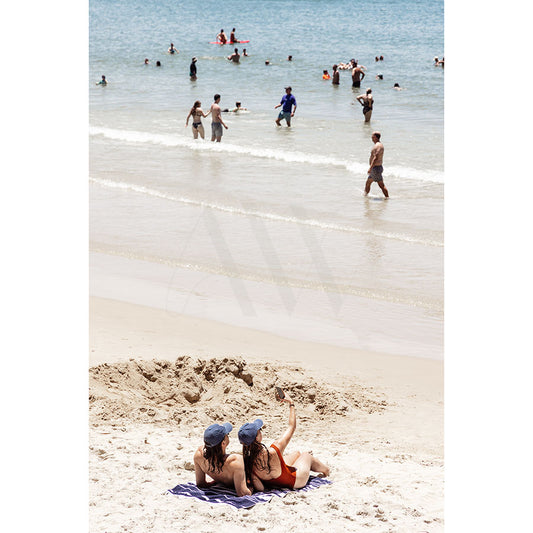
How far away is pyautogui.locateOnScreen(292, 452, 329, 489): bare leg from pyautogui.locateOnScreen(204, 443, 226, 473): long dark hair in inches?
22.7

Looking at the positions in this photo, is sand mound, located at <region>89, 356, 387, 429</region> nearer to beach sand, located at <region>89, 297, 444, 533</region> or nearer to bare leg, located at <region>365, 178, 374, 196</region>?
beach sand, located at <region>89, 297, 444, 533</region>

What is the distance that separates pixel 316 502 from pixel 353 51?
128ft

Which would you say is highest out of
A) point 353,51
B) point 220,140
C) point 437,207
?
point 353,51

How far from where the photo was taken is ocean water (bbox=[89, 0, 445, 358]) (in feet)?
33.3

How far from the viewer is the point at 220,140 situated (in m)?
22.2

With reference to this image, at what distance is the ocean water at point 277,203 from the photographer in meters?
10.1

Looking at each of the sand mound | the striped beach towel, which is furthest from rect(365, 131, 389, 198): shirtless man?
the striped beach towel

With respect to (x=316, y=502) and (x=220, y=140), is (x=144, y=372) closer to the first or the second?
(x=316, y=502)

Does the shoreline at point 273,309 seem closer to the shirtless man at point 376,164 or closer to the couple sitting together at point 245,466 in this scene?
the couple sitting together at point 245,466

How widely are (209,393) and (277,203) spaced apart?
8024mm

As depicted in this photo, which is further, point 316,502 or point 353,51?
point 353,51

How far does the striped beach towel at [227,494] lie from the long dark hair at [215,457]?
160mm

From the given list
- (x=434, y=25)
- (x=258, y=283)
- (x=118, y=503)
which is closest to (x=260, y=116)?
(x=258, y=283)

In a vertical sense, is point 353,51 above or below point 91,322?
above
